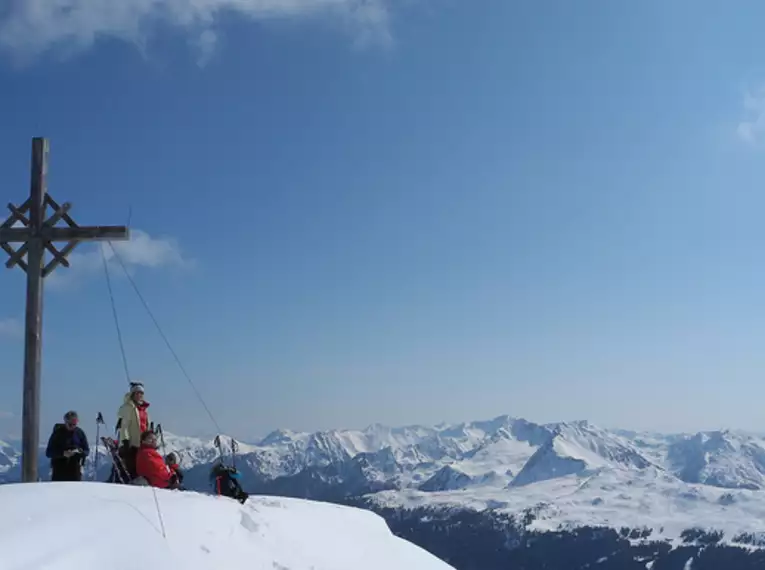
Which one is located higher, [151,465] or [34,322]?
[34,322]

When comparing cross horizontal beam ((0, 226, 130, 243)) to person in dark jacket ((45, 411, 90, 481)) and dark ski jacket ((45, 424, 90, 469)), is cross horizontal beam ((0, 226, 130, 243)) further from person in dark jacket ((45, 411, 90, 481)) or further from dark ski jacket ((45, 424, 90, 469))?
dark ski jacket ((45, 424, 90, 469))

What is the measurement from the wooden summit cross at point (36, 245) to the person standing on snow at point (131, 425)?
4.59ft

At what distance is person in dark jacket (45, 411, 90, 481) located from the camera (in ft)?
44.5

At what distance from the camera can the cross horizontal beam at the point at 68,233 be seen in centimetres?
1345

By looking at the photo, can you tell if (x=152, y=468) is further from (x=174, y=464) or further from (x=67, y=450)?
(x=67, y=450)

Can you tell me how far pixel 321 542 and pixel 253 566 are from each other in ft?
6.60

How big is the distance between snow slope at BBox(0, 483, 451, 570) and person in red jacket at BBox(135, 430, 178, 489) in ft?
3.10

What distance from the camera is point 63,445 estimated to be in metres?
13.6

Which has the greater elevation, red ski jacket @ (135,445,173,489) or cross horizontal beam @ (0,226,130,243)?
cross horizontal beam @ (0,226,130,243)

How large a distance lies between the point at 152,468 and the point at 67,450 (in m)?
1.87

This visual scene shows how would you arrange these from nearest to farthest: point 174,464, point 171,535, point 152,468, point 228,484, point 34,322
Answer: point 171,535 < point 152,468 < point 228,484 < point 34,322 < point 174,464

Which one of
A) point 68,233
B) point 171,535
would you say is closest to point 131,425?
point 68,233

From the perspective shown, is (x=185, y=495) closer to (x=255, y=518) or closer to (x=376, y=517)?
(x=255, y=518)

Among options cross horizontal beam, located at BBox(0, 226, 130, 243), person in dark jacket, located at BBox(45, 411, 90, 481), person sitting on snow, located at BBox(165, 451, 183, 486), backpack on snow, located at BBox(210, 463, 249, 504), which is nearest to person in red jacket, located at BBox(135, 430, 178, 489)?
person sitting on snow, located at BBox(165, 451, 183, 486)
